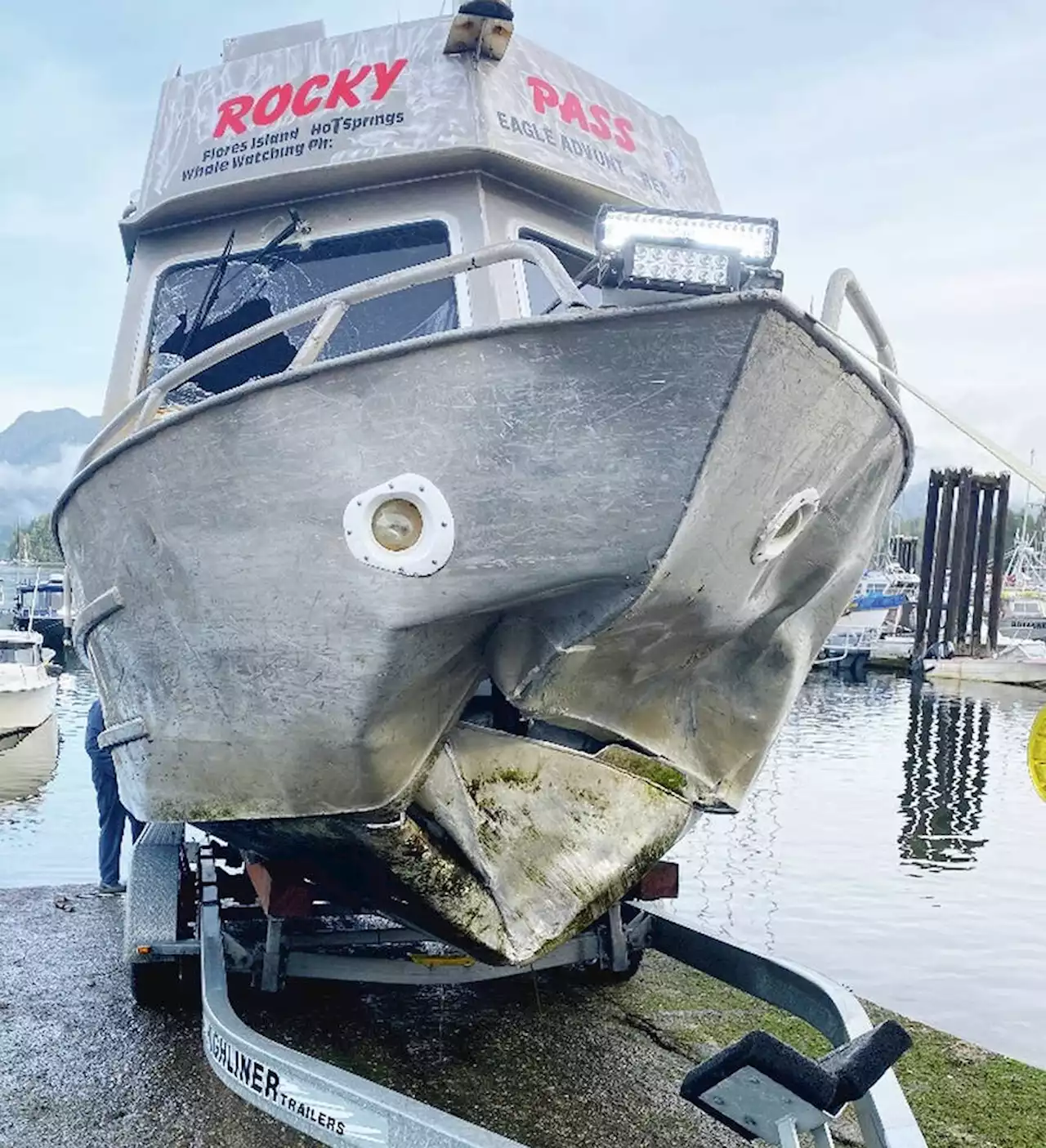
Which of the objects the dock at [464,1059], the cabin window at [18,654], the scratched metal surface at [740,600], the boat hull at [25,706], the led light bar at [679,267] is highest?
the led light bar at [679,267]

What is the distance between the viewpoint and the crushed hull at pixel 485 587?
3107mm

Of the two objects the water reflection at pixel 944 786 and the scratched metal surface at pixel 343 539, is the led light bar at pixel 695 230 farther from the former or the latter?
the water reflection at pixel 944 786

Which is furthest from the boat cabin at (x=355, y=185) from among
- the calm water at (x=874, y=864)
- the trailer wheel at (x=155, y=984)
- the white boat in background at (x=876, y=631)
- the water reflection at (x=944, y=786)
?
the white boat in background at (x=876, y=631)

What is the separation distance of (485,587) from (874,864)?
26.7 feet

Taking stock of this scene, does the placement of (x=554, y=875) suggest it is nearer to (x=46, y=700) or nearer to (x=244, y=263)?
(x=244, y=263)

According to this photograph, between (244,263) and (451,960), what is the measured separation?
2875 millimetres

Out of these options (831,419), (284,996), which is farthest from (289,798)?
(284,996)

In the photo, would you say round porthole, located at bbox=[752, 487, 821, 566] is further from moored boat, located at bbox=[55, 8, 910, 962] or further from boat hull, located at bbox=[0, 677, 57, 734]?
boat hull, located at bbox=[0, 677, 57, 734]

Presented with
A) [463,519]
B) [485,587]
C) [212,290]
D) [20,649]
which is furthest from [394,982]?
[20,649]

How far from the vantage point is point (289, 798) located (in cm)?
359

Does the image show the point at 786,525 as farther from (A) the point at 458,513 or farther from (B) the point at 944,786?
(B) the point at 944,786

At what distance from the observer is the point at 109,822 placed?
7.19 meters

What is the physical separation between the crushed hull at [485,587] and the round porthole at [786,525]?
1.4 inches

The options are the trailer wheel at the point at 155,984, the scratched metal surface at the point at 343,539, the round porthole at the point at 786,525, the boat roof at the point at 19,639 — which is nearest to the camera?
the scratched metal surface at the point at 343,539
